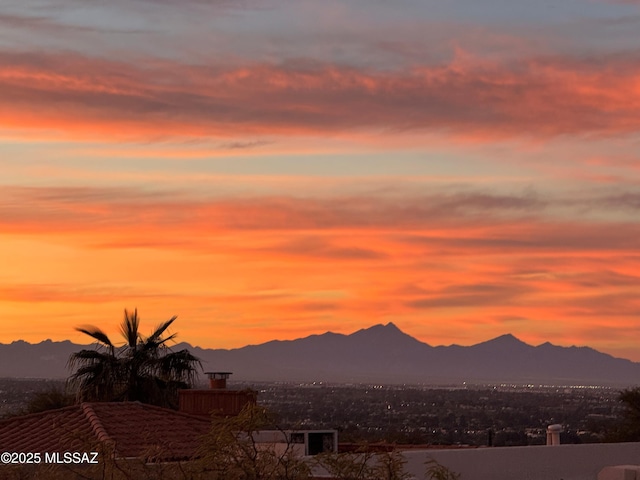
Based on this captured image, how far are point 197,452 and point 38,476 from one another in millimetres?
3550

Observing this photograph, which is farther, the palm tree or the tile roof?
the palm tree

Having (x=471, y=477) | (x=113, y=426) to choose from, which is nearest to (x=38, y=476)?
(x=471, y=477)

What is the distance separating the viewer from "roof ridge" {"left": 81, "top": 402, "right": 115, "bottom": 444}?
→ 28.2m

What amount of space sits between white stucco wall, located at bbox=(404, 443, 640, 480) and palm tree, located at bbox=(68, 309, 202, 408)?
20.0 meters

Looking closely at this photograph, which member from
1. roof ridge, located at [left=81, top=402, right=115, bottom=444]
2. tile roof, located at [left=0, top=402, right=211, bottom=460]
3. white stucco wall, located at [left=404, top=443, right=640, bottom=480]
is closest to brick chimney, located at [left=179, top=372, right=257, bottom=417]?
tile roof, located at [left=0, top=402, right=211, bottom=460]

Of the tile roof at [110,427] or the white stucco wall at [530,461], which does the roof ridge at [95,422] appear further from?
the white stucco wall at [530,461]

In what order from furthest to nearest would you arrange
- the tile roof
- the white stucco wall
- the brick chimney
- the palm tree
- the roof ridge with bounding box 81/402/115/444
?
the palm tree
the brick chimney
the tile roof
the roof ridge with bounding box 81/402/115/444
the white stucco wall

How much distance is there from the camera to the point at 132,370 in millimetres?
45094

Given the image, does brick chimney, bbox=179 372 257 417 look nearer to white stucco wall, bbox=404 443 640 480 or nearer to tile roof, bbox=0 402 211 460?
tile roof, bbox=0 402 211 460

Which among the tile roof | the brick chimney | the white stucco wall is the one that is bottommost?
the white stucco wall

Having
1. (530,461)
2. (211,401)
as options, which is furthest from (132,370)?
(530,461)

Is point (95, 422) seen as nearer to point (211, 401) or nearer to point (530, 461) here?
point (211, 401)

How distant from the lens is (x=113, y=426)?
30234 mm

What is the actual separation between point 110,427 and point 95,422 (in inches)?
20.3
